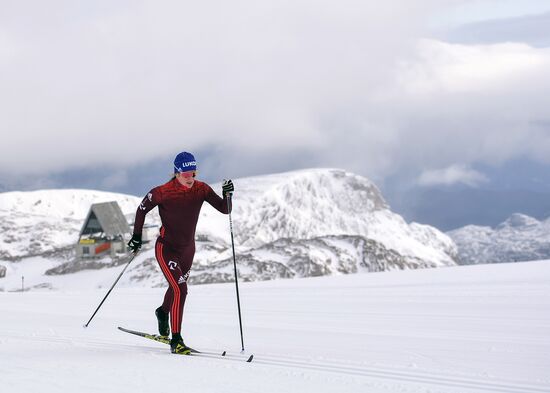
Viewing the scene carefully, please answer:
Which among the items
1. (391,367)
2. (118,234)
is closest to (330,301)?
(391,367)

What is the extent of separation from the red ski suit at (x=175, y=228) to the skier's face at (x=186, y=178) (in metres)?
0.07

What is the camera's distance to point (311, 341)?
8.47 meters

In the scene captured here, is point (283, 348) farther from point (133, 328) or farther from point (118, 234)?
point (118, 234)

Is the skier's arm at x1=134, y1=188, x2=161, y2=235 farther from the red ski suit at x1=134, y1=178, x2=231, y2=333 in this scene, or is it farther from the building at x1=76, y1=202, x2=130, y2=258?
the building at x1=76, y1=202, x2=130, y2=258

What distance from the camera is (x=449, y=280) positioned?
53.1ft

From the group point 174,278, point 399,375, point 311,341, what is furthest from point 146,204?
point 399,375

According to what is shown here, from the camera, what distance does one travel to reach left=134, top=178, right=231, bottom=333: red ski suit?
8078 millimetres

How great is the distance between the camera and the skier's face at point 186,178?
8.04 m

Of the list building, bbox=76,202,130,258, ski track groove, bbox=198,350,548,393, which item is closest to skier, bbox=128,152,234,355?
ski track groove, bbox=198,350,548,393

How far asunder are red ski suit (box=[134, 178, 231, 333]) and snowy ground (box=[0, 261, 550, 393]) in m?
0.87

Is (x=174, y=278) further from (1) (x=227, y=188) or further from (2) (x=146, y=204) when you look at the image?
(1) (x=227, y=188)

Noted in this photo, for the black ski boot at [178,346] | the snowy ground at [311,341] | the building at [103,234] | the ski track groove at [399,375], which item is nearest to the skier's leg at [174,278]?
the black ski boot at [178,346]

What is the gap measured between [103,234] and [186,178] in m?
84.7

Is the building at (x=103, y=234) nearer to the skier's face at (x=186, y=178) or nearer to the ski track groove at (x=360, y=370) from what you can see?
the skier's face at (x=186, y=178)
